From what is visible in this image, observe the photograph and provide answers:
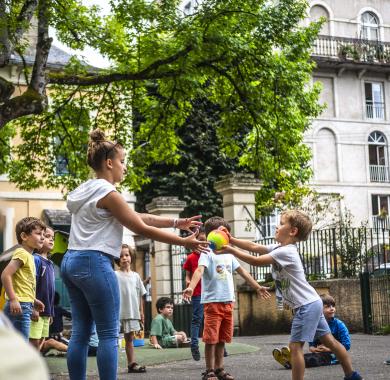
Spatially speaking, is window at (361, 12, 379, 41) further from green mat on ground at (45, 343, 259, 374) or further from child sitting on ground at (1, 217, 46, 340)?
child sitting on ground at (1, 217, 46, 340)

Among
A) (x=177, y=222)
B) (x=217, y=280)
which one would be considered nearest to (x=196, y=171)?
(x=217, y=280)

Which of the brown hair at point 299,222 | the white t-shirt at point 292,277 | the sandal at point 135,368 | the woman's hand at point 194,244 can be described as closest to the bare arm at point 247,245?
the white t-shirt at point 292,277

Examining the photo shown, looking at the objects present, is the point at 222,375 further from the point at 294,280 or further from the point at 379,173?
the point at 379,173

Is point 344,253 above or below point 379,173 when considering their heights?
below

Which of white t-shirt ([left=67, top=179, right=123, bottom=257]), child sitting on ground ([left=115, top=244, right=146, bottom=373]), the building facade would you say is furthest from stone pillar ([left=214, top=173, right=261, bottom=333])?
the building facade

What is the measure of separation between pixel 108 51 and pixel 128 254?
8421 mm

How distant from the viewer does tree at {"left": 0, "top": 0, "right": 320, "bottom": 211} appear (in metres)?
15.0

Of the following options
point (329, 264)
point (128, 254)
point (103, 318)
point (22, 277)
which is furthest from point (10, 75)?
point (103, 318)

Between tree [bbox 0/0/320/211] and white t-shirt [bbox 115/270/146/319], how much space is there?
4.69 meters

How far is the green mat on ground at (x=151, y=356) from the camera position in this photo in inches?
395

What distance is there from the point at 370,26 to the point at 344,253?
30.3 m

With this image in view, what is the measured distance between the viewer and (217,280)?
8.01 m

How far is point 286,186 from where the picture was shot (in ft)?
87.7

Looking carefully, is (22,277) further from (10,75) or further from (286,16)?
(10,75)
